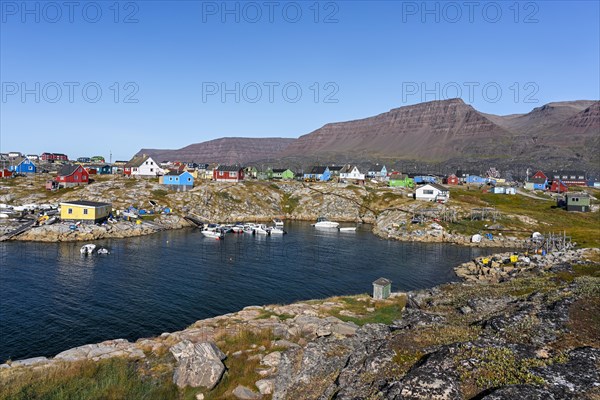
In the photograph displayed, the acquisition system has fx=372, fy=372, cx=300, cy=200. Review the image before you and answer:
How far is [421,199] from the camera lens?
122188 mm

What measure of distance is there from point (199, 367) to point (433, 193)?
110879 mm

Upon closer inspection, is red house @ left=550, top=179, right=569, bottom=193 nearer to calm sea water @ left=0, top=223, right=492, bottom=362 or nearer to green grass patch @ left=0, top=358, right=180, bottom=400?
calm sea water @ left=0, top=223, right=492, bottom=362

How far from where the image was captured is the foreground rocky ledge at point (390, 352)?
15086 millimetres

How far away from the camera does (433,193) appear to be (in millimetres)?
120312

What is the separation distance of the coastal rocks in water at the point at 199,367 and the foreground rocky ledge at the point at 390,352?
59mm

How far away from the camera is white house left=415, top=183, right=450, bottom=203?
11806 cm

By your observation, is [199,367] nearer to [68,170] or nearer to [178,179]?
[178,179]

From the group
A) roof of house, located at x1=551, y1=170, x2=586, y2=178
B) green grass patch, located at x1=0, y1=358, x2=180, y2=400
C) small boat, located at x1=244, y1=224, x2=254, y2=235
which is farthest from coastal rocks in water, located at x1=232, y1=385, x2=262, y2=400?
roof of house, located at x1=551, y1=170, x2=586, y2=178

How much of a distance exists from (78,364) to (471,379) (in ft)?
74.6

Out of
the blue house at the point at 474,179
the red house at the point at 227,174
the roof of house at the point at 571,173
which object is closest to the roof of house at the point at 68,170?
the red house at the point at 227,174

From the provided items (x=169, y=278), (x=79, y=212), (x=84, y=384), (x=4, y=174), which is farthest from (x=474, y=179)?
(x=4, y=174)

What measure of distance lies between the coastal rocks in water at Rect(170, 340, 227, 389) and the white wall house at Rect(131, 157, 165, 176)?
5521 inches

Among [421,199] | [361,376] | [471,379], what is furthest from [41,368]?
[421,199]

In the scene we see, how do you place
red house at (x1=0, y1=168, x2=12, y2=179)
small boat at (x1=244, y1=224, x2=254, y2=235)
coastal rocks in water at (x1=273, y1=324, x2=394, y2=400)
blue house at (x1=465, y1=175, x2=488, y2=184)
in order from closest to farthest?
coastal rocks in water at (x1=273, y1=324, x2=394, y2=400), small boat at (x1=244, y1=224, x2=254, y2=235), red house at (x1=0, y1=168, x2=12, y2=179), blue house at (x1=465, y1=175, x2=488, y2=184)
